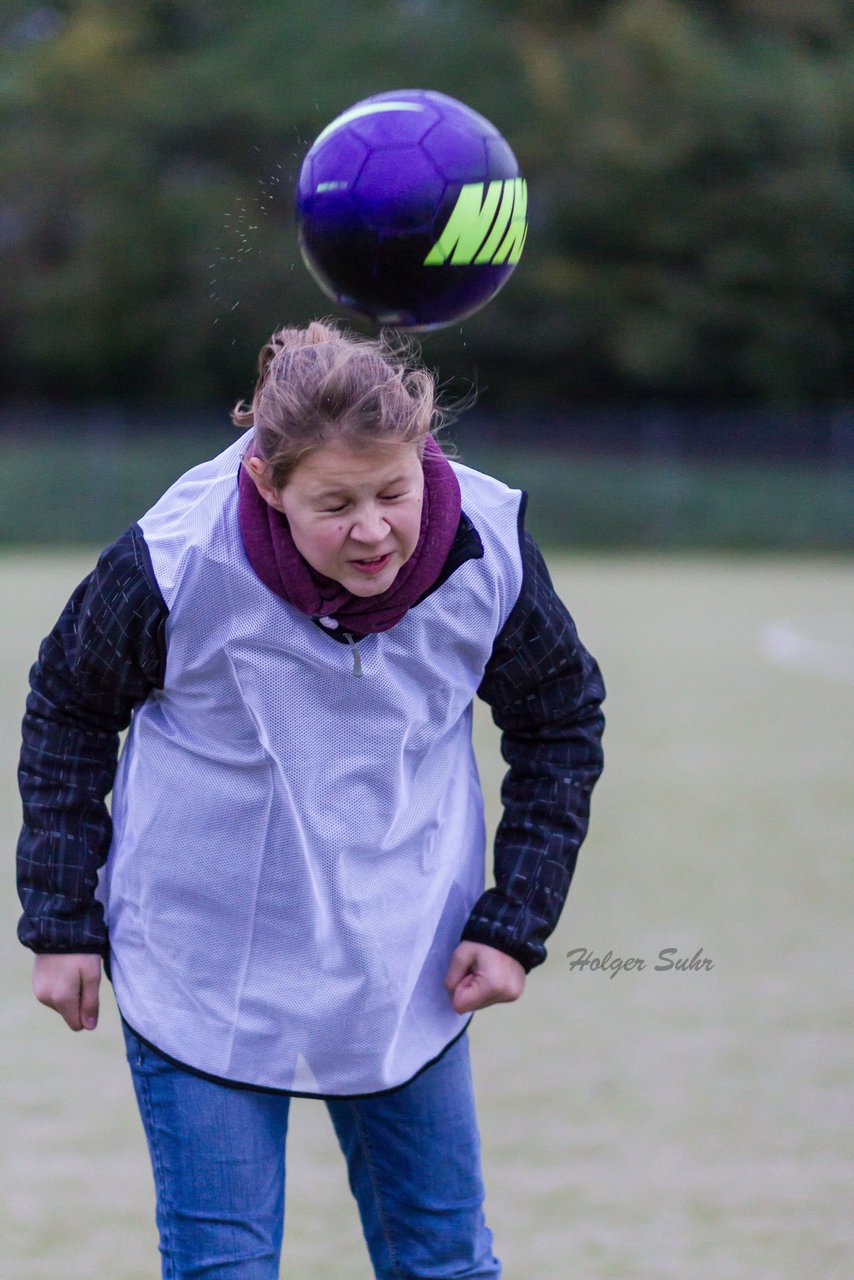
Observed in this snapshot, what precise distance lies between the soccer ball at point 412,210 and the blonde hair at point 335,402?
11.8 inches

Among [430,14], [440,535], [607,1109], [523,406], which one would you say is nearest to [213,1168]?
[440,535]

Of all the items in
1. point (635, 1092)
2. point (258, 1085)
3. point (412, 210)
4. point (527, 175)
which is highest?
point (412, 210)

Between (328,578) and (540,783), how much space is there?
483mm

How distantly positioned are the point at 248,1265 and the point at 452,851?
0.61 metres

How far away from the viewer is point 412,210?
253 centimetres

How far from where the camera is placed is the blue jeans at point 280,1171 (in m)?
2.30

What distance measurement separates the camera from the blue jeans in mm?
2301

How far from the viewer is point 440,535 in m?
2.28

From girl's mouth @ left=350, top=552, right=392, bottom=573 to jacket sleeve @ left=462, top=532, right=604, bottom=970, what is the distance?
0.97 ft

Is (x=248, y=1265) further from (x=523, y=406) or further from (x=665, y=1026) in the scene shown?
(x=523, y=406)
